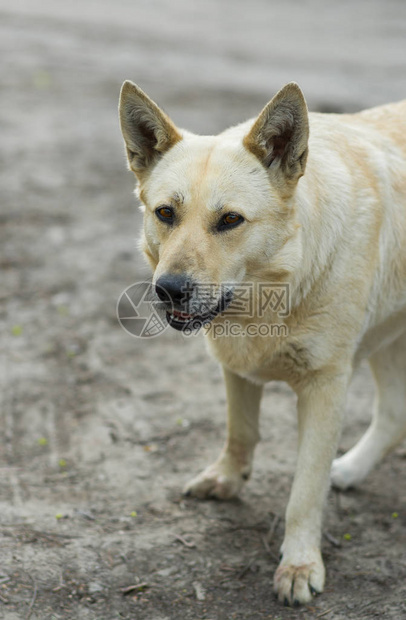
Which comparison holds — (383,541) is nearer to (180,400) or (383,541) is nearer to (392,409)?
(392,409)

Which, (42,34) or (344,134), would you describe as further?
(42,34)

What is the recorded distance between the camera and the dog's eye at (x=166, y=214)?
334 centimetres

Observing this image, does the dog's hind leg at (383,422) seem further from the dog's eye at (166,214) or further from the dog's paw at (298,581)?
the dog's eye at (166,214)

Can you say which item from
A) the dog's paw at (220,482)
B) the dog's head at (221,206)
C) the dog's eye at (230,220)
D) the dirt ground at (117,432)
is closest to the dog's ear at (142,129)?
the dog's head at (221,206)

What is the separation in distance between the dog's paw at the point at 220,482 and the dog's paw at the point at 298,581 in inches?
26.2

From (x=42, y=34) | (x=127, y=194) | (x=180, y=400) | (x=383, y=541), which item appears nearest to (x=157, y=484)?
(x=180, y=400)

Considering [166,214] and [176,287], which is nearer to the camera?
[176,287]

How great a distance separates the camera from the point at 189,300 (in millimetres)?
3141

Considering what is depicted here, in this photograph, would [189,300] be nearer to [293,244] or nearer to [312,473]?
[293,244]

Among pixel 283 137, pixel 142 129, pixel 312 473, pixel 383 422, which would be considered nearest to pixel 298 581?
pixel 312 473

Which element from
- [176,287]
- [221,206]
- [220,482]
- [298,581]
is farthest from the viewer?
[220,482]

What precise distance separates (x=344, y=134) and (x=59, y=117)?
6.69m

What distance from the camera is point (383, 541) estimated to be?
3936 mm

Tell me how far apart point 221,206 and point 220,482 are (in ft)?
5.56
